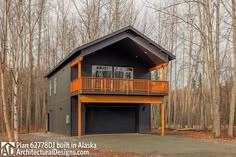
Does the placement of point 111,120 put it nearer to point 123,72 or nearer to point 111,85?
point 123,72

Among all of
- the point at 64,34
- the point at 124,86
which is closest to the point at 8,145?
the point at 124,86

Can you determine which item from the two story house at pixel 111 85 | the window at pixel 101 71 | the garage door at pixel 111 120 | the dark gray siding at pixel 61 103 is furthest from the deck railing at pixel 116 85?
the garage door at pixel 111 120

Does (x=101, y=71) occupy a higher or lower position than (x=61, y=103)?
higher

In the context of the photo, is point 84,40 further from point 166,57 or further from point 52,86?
point 166,57

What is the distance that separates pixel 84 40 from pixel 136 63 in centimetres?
1457

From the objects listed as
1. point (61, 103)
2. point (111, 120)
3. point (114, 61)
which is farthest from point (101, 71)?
point (61, 103)

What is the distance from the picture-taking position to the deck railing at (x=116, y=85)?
62.1ft

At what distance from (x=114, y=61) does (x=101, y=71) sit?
1.24 m

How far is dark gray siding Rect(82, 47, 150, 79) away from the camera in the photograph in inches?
858

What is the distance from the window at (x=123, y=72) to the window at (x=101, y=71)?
0.47 m

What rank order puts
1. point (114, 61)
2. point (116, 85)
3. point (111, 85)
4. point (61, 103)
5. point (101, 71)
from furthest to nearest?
point (61, 103) < point (114, 61) < point (101, 71) < point (116, 85) < point (111, 85)

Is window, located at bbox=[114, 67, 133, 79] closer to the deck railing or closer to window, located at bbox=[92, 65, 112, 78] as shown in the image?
window, located at bbox=[92, 65, 112, 78]

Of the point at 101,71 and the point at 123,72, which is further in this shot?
the point at 123,72

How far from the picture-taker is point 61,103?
958 inches
